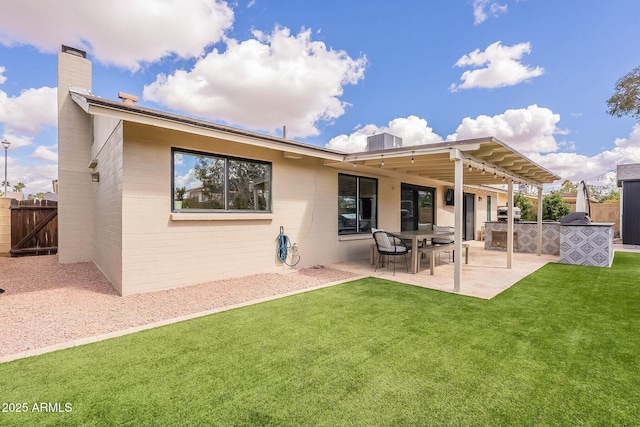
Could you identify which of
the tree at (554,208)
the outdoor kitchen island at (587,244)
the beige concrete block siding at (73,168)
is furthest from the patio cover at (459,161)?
the tree at (554,208)

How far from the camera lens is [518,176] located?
Answer: 8.91m

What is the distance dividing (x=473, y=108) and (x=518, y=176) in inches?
279

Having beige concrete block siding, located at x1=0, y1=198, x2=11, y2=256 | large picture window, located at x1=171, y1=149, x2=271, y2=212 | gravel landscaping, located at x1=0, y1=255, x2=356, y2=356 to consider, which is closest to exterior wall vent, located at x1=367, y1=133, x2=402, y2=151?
large picture window, located at x1=171, y1=149, x2=271, y2=212

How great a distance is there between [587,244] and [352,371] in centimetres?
909

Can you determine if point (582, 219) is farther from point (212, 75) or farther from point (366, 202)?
point (212, 75)

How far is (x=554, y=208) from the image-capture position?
16609 millimetres

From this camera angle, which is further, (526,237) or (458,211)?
(526,237)

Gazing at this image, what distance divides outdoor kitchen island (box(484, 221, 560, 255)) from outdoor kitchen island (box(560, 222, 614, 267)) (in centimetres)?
190

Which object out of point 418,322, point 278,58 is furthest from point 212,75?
point 418,322

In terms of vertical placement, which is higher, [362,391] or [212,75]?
[212,75]

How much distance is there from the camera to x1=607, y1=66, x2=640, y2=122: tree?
13133 mm

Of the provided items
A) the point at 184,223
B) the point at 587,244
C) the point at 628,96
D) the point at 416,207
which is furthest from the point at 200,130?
the point at 628,96

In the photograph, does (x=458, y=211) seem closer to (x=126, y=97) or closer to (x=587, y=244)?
(x=587, y=244)

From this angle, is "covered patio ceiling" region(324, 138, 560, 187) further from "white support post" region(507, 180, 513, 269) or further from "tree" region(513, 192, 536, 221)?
"tree" region(513, 192, 536, 221)
